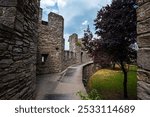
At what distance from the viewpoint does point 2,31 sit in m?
2.64

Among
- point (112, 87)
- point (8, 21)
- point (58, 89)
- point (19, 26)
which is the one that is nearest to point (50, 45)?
point (112, 87)

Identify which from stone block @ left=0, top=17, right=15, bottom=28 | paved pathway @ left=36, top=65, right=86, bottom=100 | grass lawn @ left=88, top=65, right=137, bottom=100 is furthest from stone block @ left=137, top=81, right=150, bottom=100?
grass lawn @ left=88, top=65, right=137, bottom=100

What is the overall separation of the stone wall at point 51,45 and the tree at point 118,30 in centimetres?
584

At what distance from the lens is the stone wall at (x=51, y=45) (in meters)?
12.4

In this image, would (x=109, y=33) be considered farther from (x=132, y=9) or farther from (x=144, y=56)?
(x=144, y=56)

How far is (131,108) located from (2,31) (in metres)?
2.13

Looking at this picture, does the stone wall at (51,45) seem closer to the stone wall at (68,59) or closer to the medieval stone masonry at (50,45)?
Result: the medieval stone masonry at (50,45)

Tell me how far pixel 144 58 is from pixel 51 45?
38.3ft

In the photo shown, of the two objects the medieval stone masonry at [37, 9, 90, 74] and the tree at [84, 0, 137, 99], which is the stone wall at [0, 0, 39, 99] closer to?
the tree at [84, 0, 137, 99]

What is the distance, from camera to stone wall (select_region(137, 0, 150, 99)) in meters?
1.92

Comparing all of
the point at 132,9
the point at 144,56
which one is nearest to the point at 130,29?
the point at 132,9

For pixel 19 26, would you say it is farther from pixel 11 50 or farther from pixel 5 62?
pixel 5 62

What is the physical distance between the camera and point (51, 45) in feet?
43.7

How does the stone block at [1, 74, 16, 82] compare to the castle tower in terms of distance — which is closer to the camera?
the stone block at [1, 74, 16, 82]
